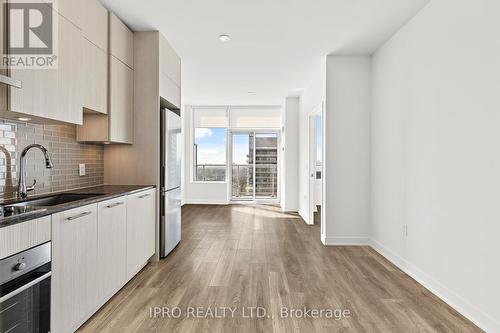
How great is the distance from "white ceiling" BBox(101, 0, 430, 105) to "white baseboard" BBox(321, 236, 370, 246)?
103 inches

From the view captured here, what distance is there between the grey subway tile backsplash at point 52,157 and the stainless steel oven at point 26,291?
0.82 meters

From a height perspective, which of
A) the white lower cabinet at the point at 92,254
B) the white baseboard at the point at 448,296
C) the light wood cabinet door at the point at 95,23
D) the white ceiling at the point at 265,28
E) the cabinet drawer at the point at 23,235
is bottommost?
the white baseboard at the point at 448,296

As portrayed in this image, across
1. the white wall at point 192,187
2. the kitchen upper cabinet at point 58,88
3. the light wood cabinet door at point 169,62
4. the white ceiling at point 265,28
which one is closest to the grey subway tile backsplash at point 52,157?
the kitchen upper cabinet at point 58,88

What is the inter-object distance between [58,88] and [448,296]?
3510 millimetres

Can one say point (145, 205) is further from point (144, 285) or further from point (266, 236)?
point (266, 236)

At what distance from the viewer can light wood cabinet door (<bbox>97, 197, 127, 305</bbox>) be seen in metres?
2.16

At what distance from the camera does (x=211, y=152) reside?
781 cm

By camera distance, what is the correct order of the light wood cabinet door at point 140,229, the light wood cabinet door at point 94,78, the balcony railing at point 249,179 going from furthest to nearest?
the balcony railing at point 249,179, the light wood cabinet door at point 140,229, the light wood cabinet door at point 94,78

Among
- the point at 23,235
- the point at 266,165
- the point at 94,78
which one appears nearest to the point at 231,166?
the point at 266,165

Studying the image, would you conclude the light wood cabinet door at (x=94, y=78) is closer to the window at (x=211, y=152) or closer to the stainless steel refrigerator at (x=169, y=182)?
the stainless steel refrigerator at (x=169, y=182)

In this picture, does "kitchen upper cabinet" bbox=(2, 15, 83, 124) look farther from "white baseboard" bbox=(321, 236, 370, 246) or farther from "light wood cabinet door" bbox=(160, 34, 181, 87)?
"white baseboard" bbox=(321, 236, 370, 246)

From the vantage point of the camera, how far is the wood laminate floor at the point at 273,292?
6.68 feet

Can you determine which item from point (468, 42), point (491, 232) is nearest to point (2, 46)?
point (468, 42)

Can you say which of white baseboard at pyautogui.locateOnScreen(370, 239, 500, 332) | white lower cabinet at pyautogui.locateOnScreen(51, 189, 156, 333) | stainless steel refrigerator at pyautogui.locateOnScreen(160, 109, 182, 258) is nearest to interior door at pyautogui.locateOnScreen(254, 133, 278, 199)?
stainless steel refrigerator at pyautogui.locateOnScreen(160, 109, 182, 258)
